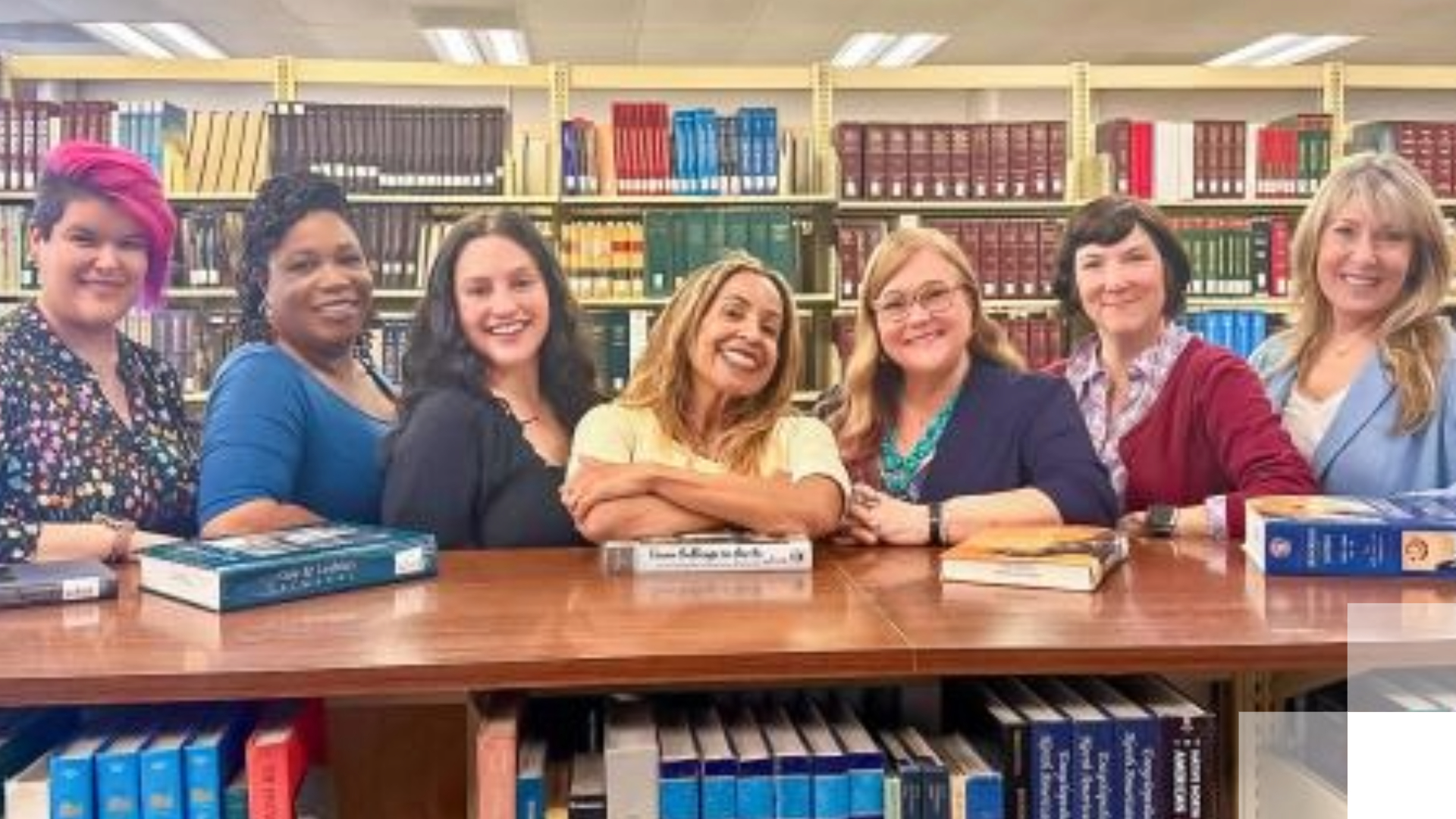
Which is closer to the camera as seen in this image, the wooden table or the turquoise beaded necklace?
the wooden table

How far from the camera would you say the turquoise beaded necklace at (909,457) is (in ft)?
7.25

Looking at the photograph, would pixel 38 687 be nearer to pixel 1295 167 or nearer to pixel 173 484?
pixel 173 484

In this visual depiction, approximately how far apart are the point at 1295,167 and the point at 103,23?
20.1 ft

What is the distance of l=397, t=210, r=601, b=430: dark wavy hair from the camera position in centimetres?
221

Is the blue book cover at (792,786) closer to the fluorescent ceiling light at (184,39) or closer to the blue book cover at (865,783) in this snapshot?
the blue book cover at (865,783)

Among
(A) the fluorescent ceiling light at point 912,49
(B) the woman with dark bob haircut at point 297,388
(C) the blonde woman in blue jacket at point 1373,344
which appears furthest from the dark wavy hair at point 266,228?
(A) the fluorescent ceiling light at point 912,49

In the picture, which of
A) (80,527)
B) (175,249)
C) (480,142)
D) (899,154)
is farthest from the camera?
(899,154)

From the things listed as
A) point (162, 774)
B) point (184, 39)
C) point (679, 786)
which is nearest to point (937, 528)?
point (679, 786)

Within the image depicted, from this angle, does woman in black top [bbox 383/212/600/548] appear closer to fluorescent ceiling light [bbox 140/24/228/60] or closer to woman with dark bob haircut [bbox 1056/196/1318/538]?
woman with dark bob haircut [bbox 1056/196/1318/538]

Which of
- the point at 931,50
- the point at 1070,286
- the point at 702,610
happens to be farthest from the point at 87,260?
the point at 931,50

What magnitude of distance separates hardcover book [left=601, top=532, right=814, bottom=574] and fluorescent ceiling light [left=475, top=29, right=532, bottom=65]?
6.17 metres

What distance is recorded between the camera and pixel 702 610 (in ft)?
5.26

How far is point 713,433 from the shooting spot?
2.13 metres

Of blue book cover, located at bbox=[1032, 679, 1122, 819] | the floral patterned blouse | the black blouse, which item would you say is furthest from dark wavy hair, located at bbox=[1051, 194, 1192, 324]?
the floral patterned blouse
